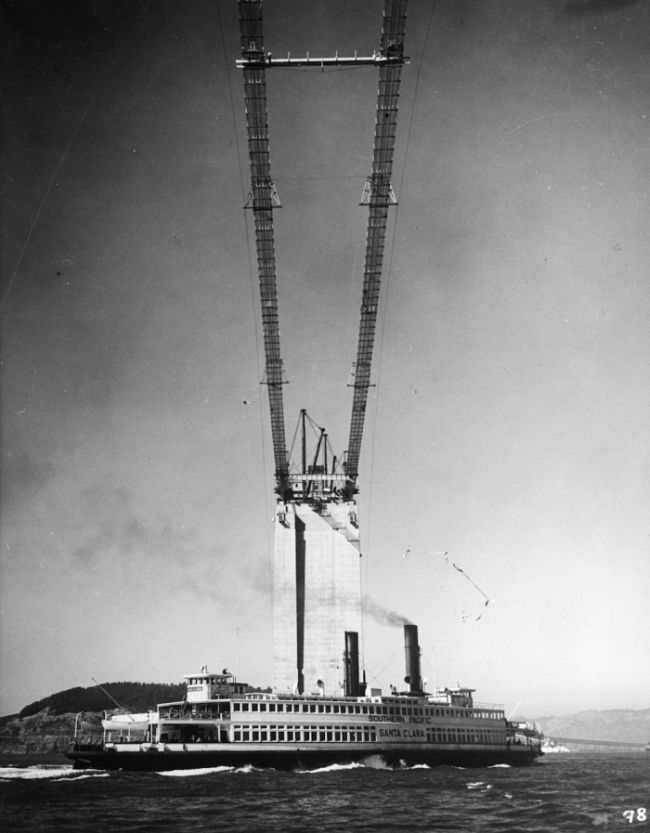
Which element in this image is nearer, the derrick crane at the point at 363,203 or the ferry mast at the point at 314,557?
the derrick crane at the point at 363,203

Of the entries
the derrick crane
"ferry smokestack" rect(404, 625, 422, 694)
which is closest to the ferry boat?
"ferry smokestack" rect(404, 625, 422, 694)

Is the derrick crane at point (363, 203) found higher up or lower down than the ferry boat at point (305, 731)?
higher up

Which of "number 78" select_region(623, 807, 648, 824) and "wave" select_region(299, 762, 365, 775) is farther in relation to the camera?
"wave" select_region(299, 762, 365, 775)

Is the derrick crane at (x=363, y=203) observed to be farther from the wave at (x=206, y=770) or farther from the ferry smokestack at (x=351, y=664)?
the wave at (x=206, y=770)

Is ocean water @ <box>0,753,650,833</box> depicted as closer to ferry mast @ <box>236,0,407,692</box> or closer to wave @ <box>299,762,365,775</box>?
wave @ <box>299,762,365,775</box>

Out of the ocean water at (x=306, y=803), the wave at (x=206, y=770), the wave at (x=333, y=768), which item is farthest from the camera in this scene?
the wave at (x=333, y=768)

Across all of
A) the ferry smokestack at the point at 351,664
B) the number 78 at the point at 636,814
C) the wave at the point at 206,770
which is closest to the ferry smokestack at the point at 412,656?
the ferry smokestack at the point at 351,664

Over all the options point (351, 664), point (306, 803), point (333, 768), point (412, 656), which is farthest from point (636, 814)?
point (351, 664)
